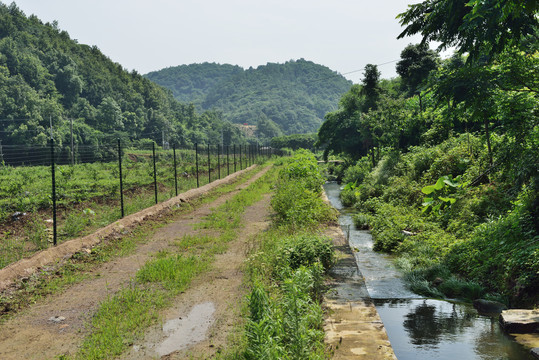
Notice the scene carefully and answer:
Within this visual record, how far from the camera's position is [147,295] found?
5738mm

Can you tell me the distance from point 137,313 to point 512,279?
551 cm

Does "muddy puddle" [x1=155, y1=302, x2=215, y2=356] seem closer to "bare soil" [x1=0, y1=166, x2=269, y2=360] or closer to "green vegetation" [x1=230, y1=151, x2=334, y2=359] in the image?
"bare soil" [x1=0, y1=166, x2=269, y2=360]

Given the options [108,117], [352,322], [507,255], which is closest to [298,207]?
[507,255]

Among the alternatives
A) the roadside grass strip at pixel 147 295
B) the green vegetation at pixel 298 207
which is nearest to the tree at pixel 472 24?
the green vegetation at pixel 298 207

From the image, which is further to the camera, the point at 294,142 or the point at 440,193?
the point at 294,142

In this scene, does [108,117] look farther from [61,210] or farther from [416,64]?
[61,210]

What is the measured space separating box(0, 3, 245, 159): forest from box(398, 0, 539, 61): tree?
4640cm

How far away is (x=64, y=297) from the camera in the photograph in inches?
234

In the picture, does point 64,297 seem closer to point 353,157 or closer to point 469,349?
point 469,349

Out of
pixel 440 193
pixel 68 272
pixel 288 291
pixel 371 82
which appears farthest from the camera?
pixel 371 82

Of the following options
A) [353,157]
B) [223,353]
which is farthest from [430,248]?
[353,157]

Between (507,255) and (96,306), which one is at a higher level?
(507,255)

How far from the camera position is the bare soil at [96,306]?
4.36m

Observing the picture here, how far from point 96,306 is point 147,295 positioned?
66cm
